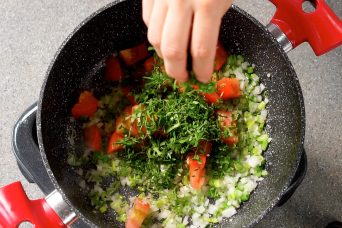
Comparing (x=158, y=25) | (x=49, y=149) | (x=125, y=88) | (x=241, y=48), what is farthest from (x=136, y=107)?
(x=158, y=25)

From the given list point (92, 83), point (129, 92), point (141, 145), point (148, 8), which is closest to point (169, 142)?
point (141, 145)

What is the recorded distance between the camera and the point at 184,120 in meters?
0.96

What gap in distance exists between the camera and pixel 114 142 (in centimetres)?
101

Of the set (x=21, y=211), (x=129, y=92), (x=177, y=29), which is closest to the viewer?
(x=177, y=29)

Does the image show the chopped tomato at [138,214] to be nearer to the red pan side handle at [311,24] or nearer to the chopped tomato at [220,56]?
the chopped tomato at [220,56]

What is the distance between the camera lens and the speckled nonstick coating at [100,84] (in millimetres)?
920

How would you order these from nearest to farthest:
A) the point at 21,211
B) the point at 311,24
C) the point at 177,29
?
1. the point at 177,29
2. the point at 21,211
3. the point at 311,24

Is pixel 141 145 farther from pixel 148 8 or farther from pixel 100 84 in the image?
pixel 148 8

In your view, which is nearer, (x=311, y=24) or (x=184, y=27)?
(x=184, y=27)

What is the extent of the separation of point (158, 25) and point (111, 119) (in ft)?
1.94

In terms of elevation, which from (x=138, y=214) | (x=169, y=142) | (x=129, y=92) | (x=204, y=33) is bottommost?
(x=138, y=214)

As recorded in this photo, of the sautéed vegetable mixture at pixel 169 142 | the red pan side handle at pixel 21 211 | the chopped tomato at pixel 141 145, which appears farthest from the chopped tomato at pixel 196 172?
the red pan side handle at pixel 21 211

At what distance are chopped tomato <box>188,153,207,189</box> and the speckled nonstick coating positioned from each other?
144mm

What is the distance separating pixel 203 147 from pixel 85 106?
370 mm
